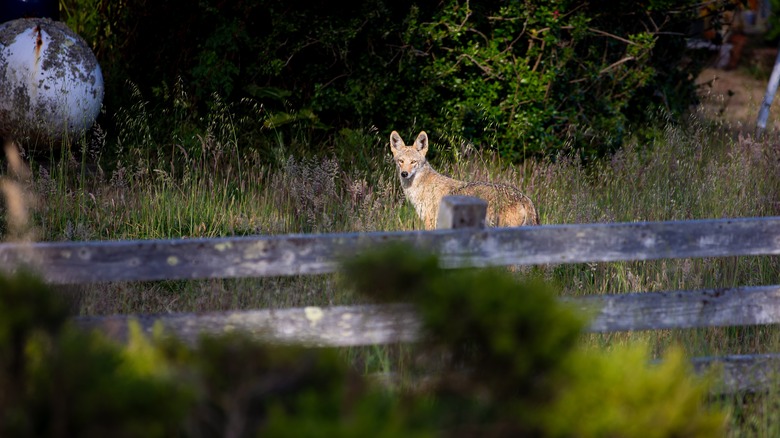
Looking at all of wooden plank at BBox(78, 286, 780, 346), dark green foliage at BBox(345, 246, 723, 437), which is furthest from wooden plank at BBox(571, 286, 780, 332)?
dark green foliage at BBox(345, 246, 723, 437)

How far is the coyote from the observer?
24.1ft

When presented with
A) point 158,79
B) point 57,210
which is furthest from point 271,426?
point 158,79

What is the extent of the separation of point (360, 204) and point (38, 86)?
4.12 meters

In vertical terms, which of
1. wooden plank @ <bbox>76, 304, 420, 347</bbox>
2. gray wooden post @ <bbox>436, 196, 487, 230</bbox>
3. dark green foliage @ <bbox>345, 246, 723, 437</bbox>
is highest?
gray wooden post @ <bbox>436, 196, 487, 230</bbox>

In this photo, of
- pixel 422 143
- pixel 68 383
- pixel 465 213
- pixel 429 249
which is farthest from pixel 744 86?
pixel 68 383

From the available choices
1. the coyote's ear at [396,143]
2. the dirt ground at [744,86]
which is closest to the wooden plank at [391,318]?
the coyote's ear at [396,143]

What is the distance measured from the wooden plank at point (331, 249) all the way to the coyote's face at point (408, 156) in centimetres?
434

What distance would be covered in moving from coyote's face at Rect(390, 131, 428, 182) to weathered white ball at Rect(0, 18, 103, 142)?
3469 mm

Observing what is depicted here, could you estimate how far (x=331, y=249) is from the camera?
3867mm

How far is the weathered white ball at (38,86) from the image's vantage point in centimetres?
952

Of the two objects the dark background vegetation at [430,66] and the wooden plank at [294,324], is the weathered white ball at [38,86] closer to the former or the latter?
the dark background vegetation at [430,66]

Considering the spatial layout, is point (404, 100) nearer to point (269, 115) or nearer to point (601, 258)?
point (269, 115)

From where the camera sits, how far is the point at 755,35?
78.2 ft

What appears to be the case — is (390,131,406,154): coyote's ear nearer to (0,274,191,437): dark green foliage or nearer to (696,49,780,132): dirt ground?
(0,274,191,437): dark green foliage
